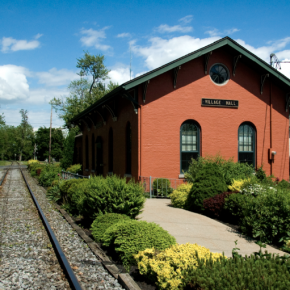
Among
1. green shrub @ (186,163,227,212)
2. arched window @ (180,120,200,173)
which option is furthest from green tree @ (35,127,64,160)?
green shrub @ (186,163,227,212)

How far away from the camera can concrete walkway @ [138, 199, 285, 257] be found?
244 inches

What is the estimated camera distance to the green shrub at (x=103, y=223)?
6565 millimetres

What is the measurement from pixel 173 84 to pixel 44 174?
37.9 ft

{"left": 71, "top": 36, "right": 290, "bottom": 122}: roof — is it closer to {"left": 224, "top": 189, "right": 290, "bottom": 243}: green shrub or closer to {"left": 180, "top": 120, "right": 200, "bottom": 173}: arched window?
{"left": 180, "top": 120, "right": 200, "bottom": 173}: arched window

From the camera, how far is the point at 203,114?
1463cm

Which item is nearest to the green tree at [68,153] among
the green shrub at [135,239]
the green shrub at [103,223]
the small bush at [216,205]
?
the small bush at [216,205]

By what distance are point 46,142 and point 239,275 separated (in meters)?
85.1

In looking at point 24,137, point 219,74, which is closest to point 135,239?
point 219,74

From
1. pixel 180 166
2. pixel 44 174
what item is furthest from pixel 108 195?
pixel 44 174

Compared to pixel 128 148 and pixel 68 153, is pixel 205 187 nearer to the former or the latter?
pixel 128 148

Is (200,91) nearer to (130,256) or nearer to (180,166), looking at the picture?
(180,166)

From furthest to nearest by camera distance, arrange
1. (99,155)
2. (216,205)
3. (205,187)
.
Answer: (99,155), (205,187), (216,205)

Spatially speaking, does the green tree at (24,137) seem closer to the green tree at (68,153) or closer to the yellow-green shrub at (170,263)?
the green tree at (68,153)

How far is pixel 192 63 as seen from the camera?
14562 mm
